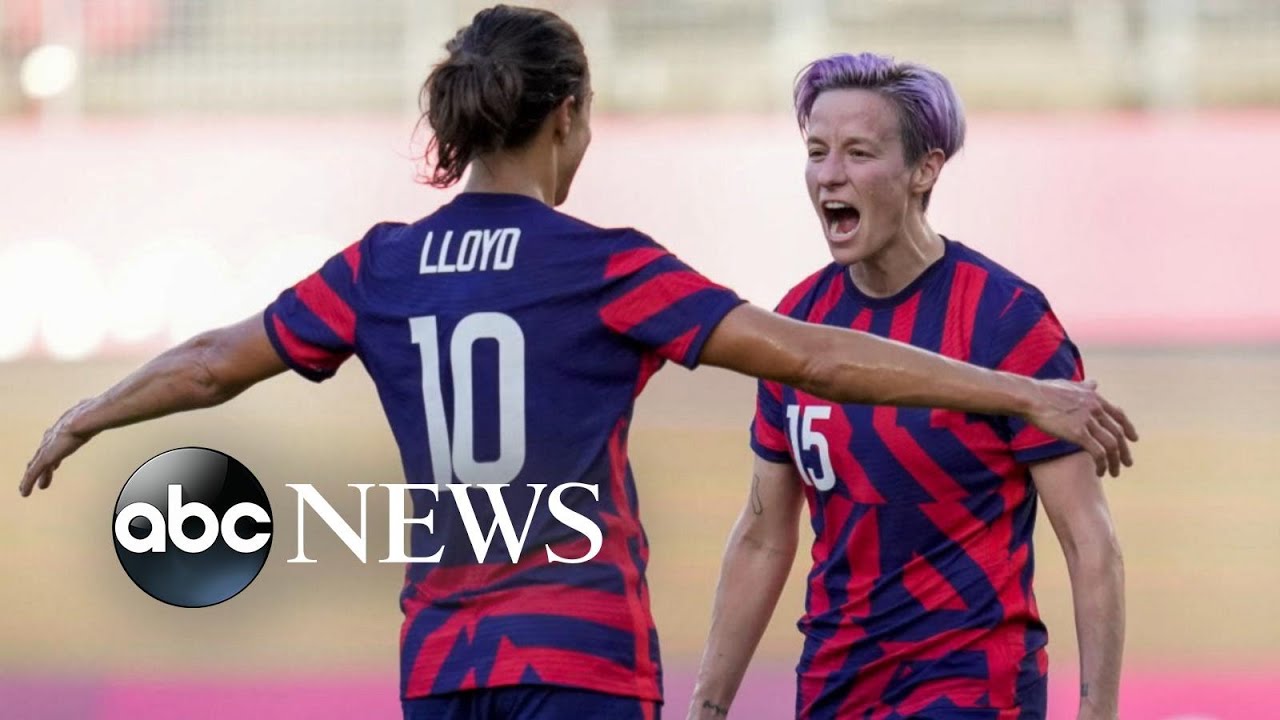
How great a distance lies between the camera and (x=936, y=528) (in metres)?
2.79

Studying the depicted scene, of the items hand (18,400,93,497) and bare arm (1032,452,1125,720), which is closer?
hand (18,400,93,497)

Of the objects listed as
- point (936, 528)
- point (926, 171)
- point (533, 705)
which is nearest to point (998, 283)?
point (926, 171)

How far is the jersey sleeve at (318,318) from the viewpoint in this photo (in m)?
2.38

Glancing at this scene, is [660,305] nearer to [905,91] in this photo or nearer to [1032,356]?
[1032,356]

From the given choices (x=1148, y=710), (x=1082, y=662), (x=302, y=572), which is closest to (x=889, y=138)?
(x=1082, y=662)

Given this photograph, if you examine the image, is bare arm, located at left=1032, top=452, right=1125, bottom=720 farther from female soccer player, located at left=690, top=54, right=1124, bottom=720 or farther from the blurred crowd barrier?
the blurred crowd barrier

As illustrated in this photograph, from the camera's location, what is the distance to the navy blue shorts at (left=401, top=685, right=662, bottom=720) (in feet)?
7.23

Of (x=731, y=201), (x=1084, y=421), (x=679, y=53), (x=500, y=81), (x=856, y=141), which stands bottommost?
(x=1084, y=421)

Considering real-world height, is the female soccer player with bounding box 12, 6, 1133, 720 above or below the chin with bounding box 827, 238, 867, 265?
below

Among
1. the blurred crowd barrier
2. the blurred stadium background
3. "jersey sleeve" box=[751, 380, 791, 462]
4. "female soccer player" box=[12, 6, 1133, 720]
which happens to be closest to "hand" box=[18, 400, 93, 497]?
"female soccer player" box=[12, 6, 1133, 720]

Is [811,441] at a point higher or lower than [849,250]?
lower

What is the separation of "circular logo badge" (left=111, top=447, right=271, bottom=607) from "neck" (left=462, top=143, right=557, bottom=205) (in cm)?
107

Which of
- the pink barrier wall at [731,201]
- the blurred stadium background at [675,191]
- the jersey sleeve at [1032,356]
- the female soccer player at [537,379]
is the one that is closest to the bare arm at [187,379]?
the female soccer player at [537,379]

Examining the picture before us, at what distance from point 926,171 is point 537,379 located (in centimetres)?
102
